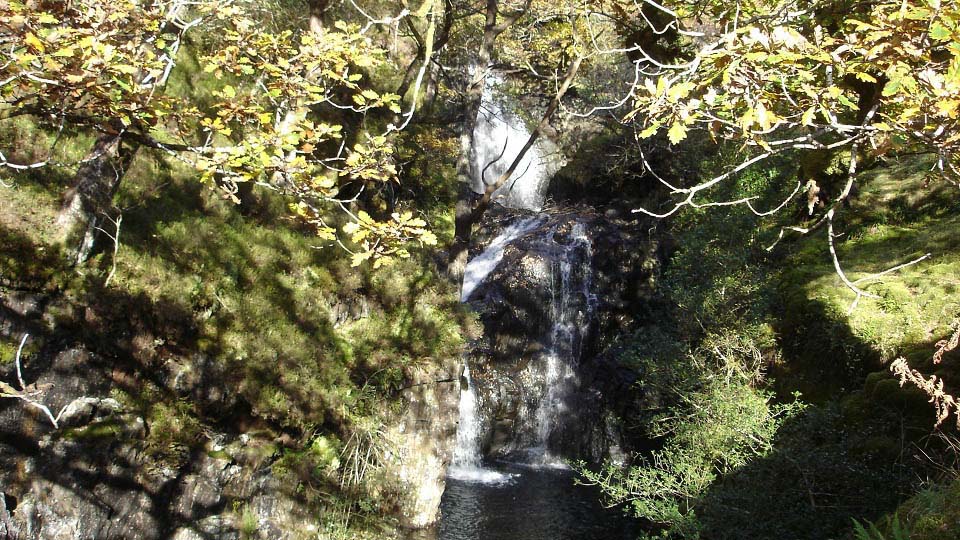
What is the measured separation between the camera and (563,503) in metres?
11.1

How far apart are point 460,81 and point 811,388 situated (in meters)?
10.3

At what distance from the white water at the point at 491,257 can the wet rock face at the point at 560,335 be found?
298 mm

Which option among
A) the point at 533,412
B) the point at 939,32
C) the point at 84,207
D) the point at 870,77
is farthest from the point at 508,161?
the point at 939,32

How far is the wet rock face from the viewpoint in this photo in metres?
13.6

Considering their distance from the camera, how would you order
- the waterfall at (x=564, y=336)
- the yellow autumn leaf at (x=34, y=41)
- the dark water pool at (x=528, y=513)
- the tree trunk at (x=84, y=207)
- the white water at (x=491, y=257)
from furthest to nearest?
1. the white water at (x=491, y=257)
2. the waterfall at (x=564, y=336)
3. the dark water pool at (x=528, y=513)
4. the tree trunk at (x=84, y=207)
5. the yellow autumn leaf at (x=34, y=41)

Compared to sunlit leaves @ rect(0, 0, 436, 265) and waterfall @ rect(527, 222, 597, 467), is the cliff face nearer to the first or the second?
Answer: sunlit leaves @ rect(0, 0, 436, 265)

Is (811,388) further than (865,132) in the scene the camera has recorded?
Yes

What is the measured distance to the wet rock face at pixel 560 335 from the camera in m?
13.6

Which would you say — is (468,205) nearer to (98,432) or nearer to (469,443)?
(98,432)

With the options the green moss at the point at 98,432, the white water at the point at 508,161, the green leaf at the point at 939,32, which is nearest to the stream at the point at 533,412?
the white water at the point at 508,161

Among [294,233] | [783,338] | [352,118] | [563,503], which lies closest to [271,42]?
[294,233]

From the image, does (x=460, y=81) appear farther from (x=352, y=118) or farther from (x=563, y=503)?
(x=563, y=503)

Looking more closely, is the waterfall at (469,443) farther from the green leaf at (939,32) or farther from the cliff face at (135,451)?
the green leaf at (939,32)

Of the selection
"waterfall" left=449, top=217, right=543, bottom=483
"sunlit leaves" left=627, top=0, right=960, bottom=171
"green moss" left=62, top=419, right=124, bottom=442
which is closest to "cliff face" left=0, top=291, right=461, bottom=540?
"green moss" left=62, top=419, right=124, bottom=442
